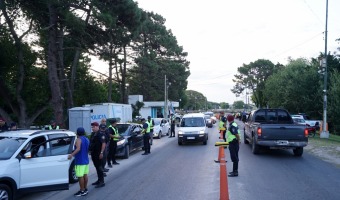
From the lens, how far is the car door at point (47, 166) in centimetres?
730

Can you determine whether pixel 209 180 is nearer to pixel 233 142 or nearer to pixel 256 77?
pixel 233 142

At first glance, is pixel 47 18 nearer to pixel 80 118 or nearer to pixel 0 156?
pixel 80 118

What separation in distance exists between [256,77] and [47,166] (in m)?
84.6

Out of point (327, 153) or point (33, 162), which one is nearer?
point (33, 162)

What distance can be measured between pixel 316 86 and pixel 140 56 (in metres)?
21.4

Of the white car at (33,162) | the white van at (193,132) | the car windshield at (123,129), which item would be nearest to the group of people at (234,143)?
the white car at (33,162)

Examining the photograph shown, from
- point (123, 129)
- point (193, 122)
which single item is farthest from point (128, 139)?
point (193, 122)

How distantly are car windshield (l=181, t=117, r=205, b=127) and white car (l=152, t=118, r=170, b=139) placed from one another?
5244mm

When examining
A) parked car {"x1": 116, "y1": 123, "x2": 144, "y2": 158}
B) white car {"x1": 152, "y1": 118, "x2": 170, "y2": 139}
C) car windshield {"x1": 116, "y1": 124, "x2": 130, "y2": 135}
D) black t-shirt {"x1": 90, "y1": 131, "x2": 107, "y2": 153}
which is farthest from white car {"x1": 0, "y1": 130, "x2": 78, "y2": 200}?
white car {"x1": 152, "y1": 118, "x2": 170, "y2": 139}

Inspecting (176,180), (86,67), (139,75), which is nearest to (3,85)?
(86,67)

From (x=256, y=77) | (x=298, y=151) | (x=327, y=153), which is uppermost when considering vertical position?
(x=256, y=77)

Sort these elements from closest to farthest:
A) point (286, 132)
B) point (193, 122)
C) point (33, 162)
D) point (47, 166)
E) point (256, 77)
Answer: point (33, 162) → point (47, 166) → point (286, 132) → point (193, 122) → point (256, 77)

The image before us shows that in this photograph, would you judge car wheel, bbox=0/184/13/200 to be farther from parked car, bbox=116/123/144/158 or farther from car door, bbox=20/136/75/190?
parked car, bbox=116/123/144/158

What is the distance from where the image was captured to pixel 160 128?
26312mm
